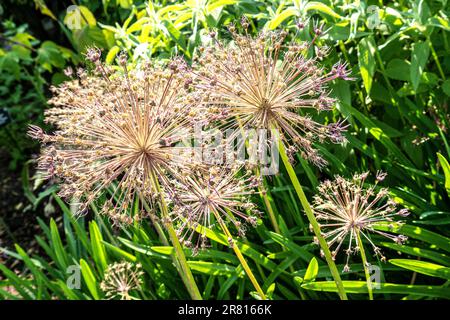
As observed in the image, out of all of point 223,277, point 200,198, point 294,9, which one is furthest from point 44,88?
point 200,198

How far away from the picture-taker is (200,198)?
2074mm

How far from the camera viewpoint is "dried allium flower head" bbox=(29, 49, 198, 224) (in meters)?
2.00

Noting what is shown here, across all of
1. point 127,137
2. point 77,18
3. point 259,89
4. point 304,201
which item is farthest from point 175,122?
point 77,18


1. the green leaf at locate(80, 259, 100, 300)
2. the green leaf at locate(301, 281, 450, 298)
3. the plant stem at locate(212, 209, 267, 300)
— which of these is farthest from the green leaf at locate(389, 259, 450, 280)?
the green leaf at locate(80, 259, 100, 300)

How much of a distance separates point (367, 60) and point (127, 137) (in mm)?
1261

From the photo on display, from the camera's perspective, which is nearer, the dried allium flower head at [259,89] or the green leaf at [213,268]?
the dried allium flower head at [259,89]

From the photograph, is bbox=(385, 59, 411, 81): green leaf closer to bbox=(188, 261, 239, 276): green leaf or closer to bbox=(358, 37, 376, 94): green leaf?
bbox=(358, 37, 376, 94): green leaf

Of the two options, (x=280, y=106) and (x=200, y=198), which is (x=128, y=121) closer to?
(x=200, y=198)

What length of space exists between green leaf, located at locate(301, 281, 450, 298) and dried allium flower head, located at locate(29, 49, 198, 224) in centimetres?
81

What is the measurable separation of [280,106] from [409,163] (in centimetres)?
132

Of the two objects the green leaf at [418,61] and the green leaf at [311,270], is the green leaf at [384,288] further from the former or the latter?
the green leaf at [418,61]

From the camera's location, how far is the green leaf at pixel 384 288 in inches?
95.6

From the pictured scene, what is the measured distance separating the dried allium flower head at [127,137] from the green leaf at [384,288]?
2.65 ft

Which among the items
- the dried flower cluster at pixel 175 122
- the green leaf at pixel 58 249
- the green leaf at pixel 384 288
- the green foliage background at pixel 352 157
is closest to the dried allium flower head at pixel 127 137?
the dried flower cluster at pixel 175 122
